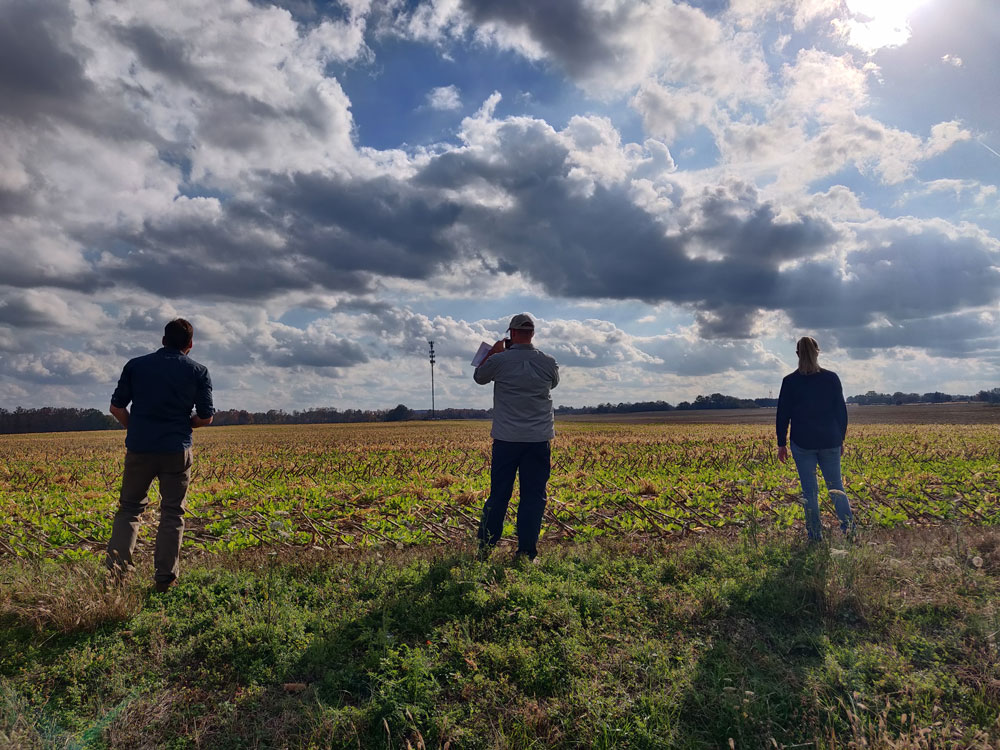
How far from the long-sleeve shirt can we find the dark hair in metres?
7.23

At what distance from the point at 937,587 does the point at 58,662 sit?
315 inches

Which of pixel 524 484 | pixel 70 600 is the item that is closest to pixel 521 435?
pixel 524 484

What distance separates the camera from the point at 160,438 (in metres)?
5.56

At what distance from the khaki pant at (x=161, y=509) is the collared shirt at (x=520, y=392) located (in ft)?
10.9

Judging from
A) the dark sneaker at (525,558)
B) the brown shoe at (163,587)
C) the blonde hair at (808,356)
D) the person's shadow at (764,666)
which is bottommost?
the person's shadow at (764,666)

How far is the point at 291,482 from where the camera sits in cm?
1303

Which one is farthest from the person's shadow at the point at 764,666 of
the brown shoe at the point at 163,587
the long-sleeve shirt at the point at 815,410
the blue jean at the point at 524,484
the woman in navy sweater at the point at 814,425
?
the brown shoe at the point at 163,587

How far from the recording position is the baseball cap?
21.2 ft

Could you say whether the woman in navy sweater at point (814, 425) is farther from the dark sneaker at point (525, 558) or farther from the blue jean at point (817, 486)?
the dark sneaker at point (525, 558)

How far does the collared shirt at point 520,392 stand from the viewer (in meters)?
6.15

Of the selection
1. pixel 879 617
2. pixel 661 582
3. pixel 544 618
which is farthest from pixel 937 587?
pixel 544 618

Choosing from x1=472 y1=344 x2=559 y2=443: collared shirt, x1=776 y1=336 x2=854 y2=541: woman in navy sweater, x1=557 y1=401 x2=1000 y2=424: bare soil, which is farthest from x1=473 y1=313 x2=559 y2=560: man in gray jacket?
x1=557 y1=401 x2=1000 y2=424: bare soil

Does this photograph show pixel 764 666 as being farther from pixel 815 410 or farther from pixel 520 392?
pixel 815 410

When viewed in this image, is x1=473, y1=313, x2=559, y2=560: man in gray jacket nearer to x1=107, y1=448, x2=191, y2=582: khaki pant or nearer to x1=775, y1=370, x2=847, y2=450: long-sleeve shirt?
x1=107, y1=448, x2=191, y2=582: khaki pant
